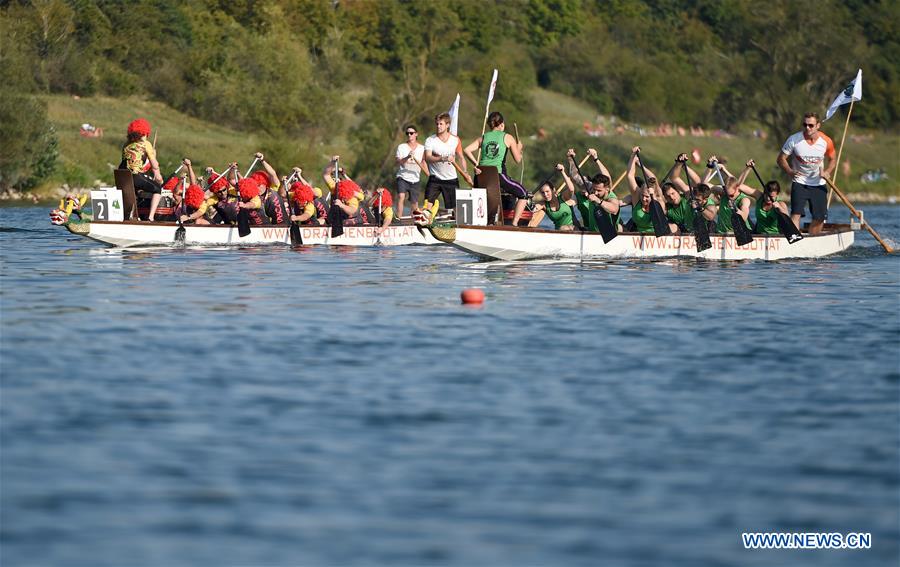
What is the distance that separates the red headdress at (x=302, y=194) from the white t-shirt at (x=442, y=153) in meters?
2.41

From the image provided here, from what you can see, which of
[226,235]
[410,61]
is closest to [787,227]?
[226,235]

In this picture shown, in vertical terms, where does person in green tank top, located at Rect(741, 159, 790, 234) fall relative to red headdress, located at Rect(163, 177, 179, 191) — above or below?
below

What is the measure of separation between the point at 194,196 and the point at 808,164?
10775 mm

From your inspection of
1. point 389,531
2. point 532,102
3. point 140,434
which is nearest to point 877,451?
point 389,531

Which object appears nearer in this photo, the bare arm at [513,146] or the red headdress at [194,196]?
the bare arm at [513,146]

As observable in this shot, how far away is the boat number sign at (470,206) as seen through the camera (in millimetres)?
24672

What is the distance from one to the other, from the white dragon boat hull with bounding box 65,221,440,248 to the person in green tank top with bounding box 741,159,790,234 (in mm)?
5647

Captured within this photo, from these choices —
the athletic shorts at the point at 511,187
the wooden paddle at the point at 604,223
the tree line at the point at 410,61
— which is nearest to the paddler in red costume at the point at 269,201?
the athletic shorts at the point at 511,187

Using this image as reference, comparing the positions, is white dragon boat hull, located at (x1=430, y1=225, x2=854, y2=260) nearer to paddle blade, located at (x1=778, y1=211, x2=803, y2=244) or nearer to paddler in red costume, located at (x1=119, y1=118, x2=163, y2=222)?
paddle blade, located at (x1=778, y1=211, x2=803, y2=244)

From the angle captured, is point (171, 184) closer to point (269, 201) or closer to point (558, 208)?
point (269, 201)

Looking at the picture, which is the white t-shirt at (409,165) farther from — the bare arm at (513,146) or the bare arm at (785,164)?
the bare arm at (785,164)

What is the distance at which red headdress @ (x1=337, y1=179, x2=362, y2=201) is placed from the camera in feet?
100

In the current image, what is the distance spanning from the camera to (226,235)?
30.0m

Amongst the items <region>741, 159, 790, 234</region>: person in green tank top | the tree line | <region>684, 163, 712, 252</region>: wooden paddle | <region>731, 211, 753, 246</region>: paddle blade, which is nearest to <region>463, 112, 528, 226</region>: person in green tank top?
<region>684, 163, 712, 252</region>: wooden paddle
